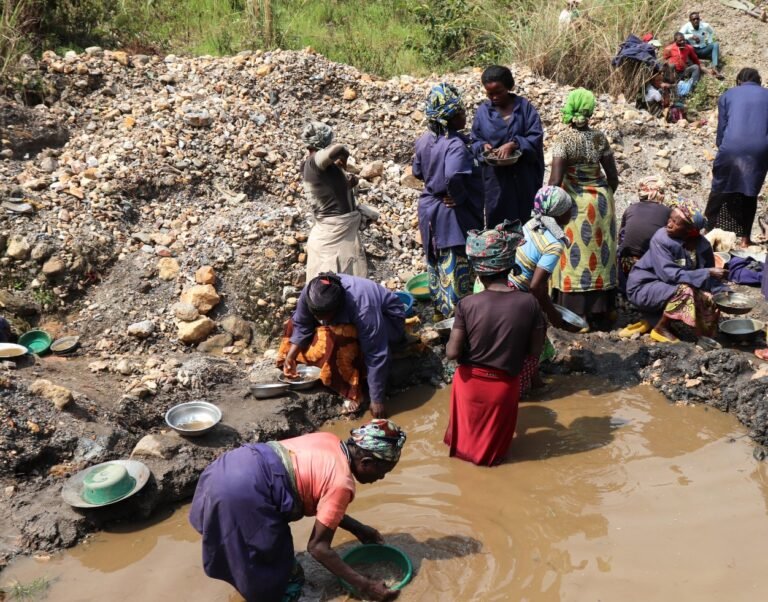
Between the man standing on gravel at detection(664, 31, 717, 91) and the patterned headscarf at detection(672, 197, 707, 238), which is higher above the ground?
the man standing on gravel at detection(664, 31, 717, 91)

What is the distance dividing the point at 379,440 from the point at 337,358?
1.96m

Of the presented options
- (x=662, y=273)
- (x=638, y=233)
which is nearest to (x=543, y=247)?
(x=662, y=273)

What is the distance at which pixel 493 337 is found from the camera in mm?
4336

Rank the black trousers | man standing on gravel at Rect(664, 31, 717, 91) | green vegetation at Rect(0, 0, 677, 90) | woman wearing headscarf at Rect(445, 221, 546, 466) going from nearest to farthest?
woman wearing headscarf at Rect(445, 221, 546, 466), the black trousers, green vegetation at Rect(0, 0, 677, 90), man standing on gravel at Rect(664, 31, 717, 91)

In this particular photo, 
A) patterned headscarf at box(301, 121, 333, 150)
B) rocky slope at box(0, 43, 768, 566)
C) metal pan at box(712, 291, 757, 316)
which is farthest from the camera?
metal pan at box(712, 291, 757, 316)

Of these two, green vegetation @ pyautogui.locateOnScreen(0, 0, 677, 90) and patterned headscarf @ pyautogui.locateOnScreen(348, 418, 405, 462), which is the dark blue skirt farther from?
green vegetation @ pyautogui.locateOnScreen(0, 0, 677, 90)

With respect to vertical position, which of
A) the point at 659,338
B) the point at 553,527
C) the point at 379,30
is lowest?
the point at 553,527

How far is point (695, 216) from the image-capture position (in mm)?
5656

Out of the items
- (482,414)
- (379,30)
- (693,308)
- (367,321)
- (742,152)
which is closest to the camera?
(482,414)

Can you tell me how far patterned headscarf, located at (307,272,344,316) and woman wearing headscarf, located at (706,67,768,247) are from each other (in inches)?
172

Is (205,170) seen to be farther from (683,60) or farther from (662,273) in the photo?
(683,60)

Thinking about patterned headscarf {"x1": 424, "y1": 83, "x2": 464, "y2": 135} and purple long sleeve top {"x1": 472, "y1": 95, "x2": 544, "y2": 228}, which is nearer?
patterned headscarf {"x1": 424, "y1": 83, "x2": 464, "y2": 135}

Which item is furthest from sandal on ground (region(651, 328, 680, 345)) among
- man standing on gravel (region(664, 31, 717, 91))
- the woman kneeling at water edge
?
man standing on gravel (region(664, 31, 717, 91))

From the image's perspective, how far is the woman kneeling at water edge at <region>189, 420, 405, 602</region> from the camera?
3.30m
